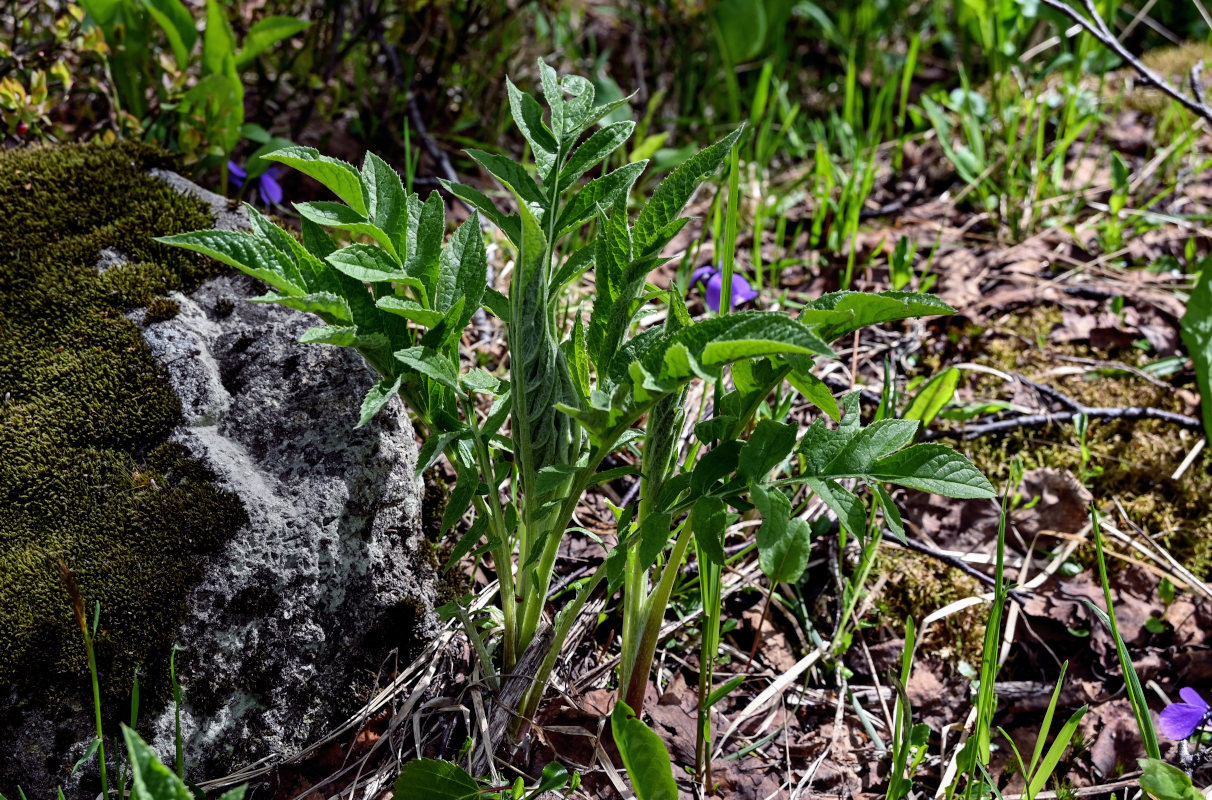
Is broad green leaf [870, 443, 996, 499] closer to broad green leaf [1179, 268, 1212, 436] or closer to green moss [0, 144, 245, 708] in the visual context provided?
green moss [0, 144, 245, 708]

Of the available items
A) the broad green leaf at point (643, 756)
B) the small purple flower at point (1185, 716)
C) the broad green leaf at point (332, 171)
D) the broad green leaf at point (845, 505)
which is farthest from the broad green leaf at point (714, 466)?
the small purple flower at point (1185, 716)

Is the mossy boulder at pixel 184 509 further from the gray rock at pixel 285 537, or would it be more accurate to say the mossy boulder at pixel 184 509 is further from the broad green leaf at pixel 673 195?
the broad green leaf at pixel 673 195

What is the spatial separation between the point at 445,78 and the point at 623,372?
2396mm

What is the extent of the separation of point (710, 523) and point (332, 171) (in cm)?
77

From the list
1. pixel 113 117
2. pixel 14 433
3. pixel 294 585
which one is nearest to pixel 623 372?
pixel 294 585

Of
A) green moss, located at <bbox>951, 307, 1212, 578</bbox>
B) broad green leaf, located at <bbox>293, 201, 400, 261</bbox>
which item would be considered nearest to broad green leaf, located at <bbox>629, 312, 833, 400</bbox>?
broad green leaf, located at <bbox>293, 201, 400, 261</bbox>

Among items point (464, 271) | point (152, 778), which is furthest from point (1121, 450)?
point (152, 778)

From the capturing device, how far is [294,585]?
1.58 meters

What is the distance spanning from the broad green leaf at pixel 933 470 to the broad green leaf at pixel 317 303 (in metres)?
0.82

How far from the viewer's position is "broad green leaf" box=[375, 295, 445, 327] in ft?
4.12

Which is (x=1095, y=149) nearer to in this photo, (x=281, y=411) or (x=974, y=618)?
(x=974, y=618)

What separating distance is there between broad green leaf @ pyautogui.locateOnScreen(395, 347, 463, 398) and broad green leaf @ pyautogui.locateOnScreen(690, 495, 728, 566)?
0.39m

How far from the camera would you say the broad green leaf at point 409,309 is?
1.26m

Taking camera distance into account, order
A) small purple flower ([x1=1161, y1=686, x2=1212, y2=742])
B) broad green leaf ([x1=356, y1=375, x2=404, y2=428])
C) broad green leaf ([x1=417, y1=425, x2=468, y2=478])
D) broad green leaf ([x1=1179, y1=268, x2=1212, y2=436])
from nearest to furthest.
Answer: broad green leaf ([x1=356, y1=375, x2=404, y2=428])
broad green leaf ([x1=417, y1=425, x2=468, y2=478])
small purple flower ([x1=1161, y1=686, x2=1212, y2=742])
broad green leaf ([x1=1179, y1=268, x2=1212, y2=436])
